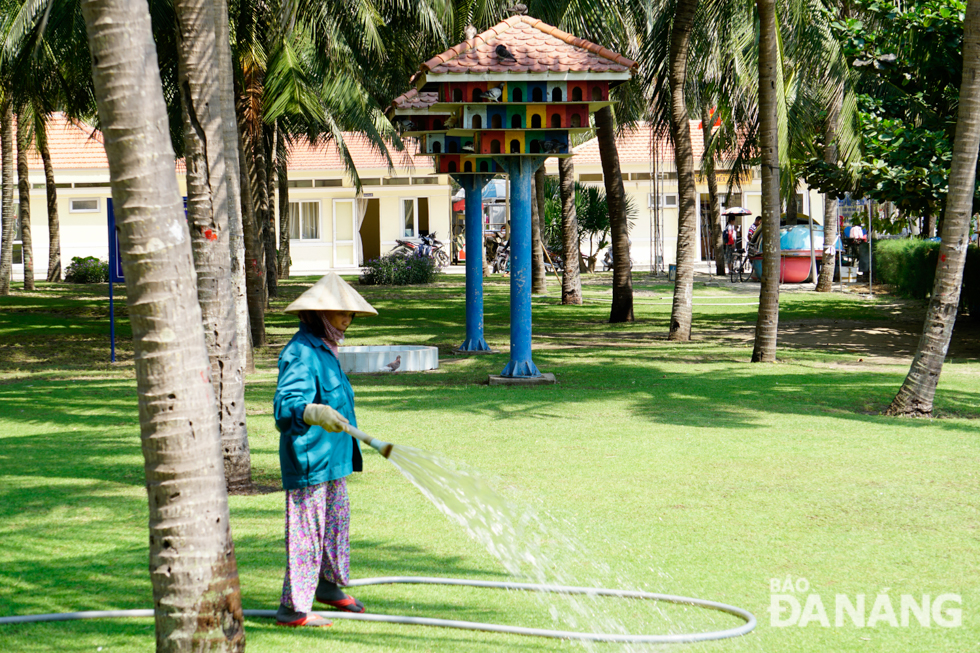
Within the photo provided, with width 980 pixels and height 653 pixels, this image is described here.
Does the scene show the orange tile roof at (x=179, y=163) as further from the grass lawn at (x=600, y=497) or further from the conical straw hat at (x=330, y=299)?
the conical straw hat at (x=330, y=299)

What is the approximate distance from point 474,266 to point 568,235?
7.66 m

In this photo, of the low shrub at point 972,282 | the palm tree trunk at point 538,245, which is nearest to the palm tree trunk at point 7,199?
the palm tree trunk at point 538,245

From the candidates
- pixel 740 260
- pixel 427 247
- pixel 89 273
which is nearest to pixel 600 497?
pixel 740 260

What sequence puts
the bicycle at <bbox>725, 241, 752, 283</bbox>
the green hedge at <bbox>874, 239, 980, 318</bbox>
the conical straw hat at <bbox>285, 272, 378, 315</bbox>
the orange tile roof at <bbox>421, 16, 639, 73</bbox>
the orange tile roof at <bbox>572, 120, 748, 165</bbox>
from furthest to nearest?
the orange tile roof at <bbox>572, 120, 748, 165</bbox>, the bicycle at <bbox>725, 241, 752, 283</bbox>, the green hedge at <bbox>874, 239, 980, 318</bbox>, the orange tile roof at <bbox>421, 16, 639, 73</bbox>, the conical straw hat at <bbox>285, 272, 378, 315</bbox>

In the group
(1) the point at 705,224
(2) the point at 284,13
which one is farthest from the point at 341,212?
(2) the point at 284,13

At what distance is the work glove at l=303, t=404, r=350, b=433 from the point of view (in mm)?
4152

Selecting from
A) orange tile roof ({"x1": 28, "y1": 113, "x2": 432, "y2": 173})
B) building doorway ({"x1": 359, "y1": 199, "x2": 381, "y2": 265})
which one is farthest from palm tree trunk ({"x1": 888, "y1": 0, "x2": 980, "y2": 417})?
A: building doorway ({"x1": 359, "y1": 199, "x2": 381, "y2": 265})

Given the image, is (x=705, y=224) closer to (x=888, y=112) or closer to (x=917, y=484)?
(x=888, y=112)

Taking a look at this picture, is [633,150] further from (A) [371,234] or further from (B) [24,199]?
(B) [24,199]

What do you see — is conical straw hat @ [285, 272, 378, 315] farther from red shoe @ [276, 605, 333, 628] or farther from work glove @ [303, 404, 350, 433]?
red shoe @ [276, 605, 333, 628]

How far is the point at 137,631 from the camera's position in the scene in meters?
4.46

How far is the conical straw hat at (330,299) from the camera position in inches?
180

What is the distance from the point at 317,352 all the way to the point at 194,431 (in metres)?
1.06

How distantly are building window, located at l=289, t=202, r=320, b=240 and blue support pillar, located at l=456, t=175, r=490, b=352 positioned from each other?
27734mm
